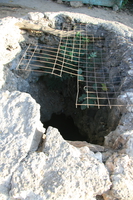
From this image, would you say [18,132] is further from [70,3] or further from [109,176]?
[70,3]

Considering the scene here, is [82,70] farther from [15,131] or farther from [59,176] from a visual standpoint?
[59,176]

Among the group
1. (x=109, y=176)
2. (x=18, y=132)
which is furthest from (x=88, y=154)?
(x=18, y=132)

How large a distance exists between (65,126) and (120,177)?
130 inches

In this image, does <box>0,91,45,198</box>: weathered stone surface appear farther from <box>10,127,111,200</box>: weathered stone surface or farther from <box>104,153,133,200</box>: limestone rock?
<box>104,153,133,200</box>: limestone rock

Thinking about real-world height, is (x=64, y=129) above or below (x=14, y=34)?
below

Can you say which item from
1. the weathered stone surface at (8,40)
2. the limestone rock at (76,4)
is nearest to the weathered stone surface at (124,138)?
the weathered stone surface at (8,40)

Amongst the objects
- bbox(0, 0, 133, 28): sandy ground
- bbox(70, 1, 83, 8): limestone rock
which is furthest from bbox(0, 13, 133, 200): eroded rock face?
bbox(70, 1, 83, 8): limestone rock

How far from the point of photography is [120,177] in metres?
1.76

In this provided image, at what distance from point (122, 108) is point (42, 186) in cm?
178

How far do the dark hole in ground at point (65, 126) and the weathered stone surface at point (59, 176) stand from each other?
2.65m

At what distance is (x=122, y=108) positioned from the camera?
9.05ft

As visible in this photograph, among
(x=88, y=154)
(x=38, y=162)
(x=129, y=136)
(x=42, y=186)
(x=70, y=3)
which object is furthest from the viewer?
(x=70, y=3)

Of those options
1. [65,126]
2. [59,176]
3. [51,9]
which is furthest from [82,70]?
[51,9]

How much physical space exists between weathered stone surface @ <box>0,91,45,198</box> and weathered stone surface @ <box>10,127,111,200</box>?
0.10 meters
